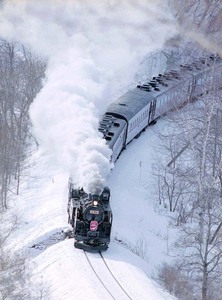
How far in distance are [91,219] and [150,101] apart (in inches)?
626

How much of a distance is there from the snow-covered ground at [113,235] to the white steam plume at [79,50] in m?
2.00

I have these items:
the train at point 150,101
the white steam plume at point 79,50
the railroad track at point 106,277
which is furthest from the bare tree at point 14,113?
the railroad track at point 106,277

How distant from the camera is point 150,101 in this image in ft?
116

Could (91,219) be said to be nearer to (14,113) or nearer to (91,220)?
(91,220)

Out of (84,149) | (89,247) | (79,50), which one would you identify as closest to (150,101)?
(79,50)

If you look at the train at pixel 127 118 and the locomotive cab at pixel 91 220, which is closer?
the locomotive cab at pixel 91 220

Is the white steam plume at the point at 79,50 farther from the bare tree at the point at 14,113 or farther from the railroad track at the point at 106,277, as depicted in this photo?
the railroad track at the point at 106,277

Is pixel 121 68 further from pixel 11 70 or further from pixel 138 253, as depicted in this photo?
pixel 138 253

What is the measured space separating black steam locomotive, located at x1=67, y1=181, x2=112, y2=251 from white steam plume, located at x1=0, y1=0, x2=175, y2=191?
1903mm

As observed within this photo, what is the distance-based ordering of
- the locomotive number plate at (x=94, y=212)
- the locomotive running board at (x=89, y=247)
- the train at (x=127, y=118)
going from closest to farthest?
the locomotive number plate at (x=94, y=212) < the train at (x=127, y=118) < the locomotive running board at (x=89, y=247)

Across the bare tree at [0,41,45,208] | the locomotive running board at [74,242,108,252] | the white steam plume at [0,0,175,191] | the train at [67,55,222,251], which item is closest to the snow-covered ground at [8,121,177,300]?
the locomotive running board at [74,242,108,252]

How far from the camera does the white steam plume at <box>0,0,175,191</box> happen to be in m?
26.0

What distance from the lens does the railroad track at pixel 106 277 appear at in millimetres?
18691

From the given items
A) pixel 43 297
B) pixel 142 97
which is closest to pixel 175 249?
pixel 43 297
